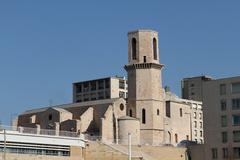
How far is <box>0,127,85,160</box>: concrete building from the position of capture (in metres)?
82.1

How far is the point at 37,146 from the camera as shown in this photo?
86.3m

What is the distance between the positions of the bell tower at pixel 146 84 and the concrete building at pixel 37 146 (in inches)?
912

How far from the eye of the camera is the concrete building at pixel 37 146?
82125 millimetres

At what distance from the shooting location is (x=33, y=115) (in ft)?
430

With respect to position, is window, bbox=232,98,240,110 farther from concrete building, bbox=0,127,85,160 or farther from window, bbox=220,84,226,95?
concrete building, bbox=0,127,85,160

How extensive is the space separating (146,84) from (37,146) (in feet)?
113

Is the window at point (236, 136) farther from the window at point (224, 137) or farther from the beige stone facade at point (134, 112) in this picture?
the beige stone facade at point (134, 112)

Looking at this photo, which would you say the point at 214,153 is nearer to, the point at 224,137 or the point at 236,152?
the point at 224,137

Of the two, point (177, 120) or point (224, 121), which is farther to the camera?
point (177, 120)

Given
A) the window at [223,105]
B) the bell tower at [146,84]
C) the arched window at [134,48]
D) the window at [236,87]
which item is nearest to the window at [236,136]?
the window at [223,105]

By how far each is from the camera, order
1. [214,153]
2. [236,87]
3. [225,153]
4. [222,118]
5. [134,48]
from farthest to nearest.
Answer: [134,48] < [214,153] < [222,118] < [225,153] < [236,87]

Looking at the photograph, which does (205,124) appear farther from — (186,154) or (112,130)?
(112,130)

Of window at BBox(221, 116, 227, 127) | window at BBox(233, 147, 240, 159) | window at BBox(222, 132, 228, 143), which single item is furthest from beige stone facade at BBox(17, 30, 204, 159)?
window at BBox(233, 147, 240, 159)

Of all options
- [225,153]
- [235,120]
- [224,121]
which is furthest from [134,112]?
[235,120]
